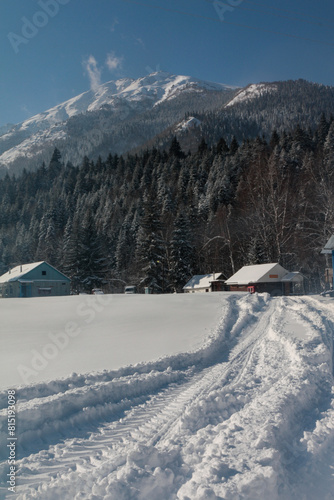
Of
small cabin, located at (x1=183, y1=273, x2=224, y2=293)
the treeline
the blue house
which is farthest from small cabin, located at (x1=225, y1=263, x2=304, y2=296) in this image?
the blue house

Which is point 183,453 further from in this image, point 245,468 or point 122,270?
point 122,270

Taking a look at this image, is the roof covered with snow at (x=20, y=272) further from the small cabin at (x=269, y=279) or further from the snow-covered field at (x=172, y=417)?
the snow-covered field at (x=172, y=417)

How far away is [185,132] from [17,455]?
156 meters

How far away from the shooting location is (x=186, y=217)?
4412 cm

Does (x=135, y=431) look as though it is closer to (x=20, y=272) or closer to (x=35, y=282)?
(x=35, y=282)

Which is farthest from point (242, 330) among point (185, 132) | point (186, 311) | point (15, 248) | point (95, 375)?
point (185, 132)

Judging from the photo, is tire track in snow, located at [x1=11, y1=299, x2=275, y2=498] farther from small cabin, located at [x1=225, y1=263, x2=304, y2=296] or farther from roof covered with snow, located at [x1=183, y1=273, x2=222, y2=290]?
roof covered with snow, located at [x1=183, y1=273, x2=222, y2=290]

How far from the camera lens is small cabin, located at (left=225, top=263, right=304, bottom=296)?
107ft

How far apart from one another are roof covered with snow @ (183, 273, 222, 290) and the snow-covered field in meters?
29.7

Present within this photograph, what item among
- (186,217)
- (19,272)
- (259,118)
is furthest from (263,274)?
(259,118)

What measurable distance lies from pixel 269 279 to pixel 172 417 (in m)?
29.8

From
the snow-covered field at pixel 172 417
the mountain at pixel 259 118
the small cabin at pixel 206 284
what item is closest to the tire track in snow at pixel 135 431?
the snow-covered field at pixel 172 417

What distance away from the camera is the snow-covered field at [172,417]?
10.0 feet

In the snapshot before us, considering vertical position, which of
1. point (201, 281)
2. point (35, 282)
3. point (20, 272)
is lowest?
point (201, 281)
